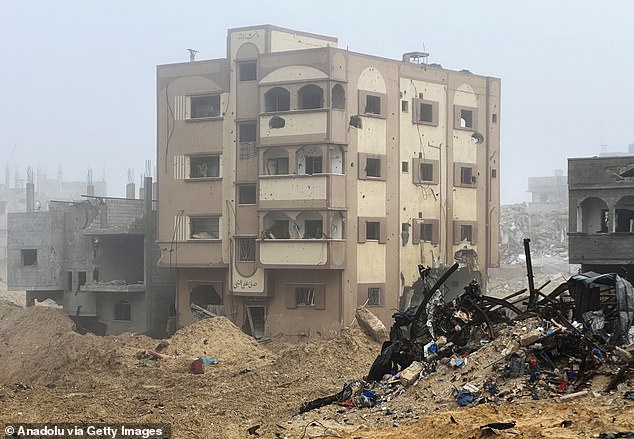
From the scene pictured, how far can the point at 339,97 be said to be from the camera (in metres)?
42.3

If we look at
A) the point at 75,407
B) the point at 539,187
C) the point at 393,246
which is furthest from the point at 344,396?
the point at 539,187

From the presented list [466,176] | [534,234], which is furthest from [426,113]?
[534,234]

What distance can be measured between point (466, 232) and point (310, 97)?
38.1 feet

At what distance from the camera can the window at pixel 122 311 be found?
48.8 metres

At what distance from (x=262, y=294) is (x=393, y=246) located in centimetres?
690

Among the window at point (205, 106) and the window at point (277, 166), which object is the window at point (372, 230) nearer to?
the window at point (277, 166)

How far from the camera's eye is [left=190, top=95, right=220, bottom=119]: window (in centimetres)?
4522

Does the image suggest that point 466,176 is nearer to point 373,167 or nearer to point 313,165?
point 373,167

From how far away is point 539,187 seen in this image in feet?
364

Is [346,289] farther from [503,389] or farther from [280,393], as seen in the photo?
[503,389]

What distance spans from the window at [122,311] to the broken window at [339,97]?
16304 millimetres

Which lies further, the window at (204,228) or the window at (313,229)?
the window at (204,228)

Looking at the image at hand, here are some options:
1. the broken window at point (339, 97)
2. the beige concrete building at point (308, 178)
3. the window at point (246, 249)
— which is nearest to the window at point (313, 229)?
the beige concrete building at point (308, 178)

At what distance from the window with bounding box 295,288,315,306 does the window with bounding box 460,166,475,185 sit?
11.0m
